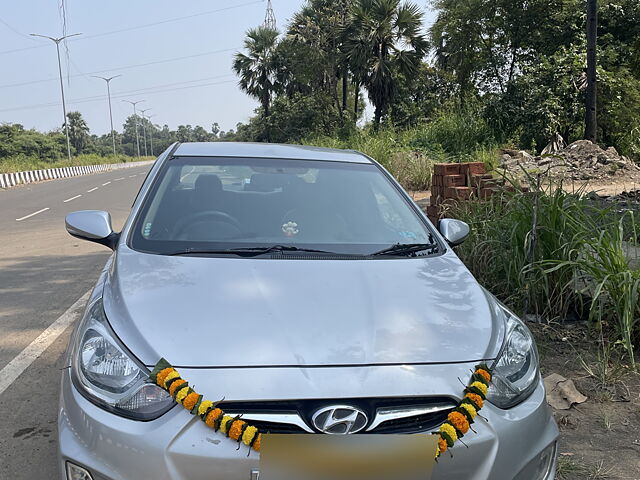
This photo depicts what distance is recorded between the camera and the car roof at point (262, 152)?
341cm

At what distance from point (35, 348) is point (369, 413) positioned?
129 inches

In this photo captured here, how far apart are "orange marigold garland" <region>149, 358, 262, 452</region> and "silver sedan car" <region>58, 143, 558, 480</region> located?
3cm

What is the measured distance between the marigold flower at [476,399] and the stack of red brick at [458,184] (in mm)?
4295

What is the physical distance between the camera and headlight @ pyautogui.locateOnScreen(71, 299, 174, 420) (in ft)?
5.72

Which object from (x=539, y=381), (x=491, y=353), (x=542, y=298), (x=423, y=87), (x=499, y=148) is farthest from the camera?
(x=423, y=87)

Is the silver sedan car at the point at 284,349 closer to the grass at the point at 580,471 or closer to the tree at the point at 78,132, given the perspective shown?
the grass at the point at 580,471

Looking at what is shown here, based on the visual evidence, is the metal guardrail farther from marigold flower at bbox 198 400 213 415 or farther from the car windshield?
marigold flower at bbox 198 400 213 415

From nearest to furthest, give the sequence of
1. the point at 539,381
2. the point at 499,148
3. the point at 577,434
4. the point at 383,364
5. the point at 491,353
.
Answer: the point at 383,364 → the point at 491,353 → the point at 539,381 → the point at 577,434 → the point at 499,148

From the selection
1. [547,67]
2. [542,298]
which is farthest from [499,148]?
[542,298]

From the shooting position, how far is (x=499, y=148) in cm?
1630

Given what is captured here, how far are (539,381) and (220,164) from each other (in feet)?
6.74

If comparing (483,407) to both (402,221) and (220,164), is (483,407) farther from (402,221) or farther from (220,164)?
(220,164)

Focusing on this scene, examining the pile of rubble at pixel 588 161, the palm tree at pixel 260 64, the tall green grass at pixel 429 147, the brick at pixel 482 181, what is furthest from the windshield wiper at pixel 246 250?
the palm tree at pixel 260 64

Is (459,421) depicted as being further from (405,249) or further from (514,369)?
(405,249)
